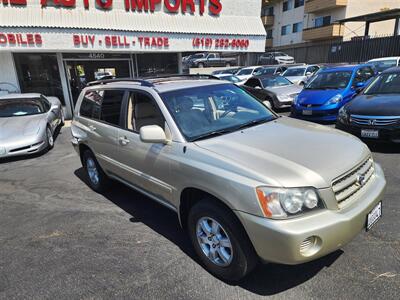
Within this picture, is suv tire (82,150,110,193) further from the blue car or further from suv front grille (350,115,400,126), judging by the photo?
the blue car

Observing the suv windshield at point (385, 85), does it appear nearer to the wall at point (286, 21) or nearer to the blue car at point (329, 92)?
A: the blue car at point (329, 92)

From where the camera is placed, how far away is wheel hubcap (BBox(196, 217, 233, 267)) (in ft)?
8.73

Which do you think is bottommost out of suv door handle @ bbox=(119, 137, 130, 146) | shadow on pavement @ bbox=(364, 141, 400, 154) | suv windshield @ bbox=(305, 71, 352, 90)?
shadow on pavement @ bbox=(364, 141, 400, 154)

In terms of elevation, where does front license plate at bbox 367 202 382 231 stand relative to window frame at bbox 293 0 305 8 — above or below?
below

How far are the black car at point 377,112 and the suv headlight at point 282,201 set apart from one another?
4.14 metres

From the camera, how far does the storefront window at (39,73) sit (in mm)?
12039

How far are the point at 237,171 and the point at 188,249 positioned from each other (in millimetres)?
1316

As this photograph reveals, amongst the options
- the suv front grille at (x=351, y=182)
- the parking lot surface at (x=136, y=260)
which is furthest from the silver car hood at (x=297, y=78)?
the suv front grille at (x=351, y=182)

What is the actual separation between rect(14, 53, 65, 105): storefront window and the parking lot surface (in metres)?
9.09

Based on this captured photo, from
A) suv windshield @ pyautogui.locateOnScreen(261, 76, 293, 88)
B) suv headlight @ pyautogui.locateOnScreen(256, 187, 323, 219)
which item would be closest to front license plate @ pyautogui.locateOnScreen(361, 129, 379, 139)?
suv headlight @ pyautogui.locateOnScreen(256, 187, 323, 219)

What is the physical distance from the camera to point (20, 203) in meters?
4.79

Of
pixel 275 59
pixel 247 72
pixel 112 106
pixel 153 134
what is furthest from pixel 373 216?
pixel 275 59

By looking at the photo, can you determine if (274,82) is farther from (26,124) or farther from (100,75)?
(26,124)

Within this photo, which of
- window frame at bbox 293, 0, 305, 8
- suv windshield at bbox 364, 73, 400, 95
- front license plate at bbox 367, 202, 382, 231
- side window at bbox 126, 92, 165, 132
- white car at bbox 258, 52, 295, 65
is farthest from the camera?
window frame at bbox 293, 0, 305, 8
